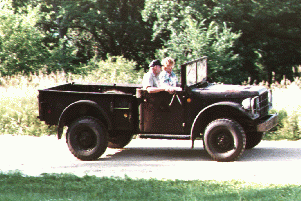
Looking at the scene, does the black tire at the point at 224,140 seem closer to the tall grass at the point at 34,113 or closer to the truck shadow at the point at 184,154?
the truck shadow at the point at 184,154

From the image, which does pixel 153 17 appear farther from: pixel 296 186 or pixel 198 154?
pixel 296 186

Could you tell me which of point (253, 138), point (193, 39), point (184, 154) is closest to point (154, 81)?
point (184, 154)

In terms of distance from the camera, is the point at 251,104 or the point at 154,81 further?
the point at 154,81

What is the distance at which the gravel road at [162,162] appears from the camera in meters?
7.43

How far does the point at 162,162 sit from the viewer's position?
8.47 m

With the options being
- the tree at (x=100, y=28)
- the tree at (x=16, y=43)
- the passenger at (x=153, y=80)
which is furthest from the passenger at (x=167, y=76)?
the tree at (x=100, y=28)

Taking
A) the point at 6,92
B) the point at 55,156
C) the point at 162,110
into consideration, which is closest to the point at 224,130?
the point at 162,110

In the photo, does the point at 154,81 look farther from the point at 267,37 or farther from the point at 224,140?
the point at 267,37

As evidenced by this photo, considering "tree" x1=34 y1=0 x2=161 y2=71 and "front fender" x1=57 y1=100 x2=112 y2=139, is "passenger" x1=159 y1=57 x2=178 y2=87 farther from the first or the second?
"tree" x1=34 y1=0 x2=161 y2=71

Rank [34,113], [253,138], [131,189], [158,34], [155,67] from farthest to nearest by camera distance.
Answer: [158,34]
[34,113]
[253,138]
[155,67]
[131,189]

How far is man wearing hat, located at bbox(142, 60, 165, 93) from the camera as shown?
845 centimetres

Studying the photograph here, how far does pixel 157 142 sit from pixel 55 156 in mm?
2286

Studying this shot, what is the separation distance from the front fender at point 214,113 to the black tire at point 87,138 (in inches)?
58.3

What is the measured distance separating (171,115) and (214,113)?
0.69 m
